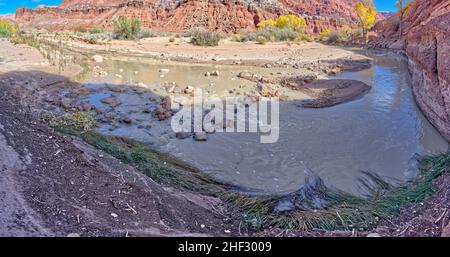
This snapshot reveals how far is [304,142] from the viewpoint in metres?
6.68

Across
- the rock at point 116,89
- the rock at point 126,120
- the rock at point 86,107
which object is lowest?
the rock at point 126,120

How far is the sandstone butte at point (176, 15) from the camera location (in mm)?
55522

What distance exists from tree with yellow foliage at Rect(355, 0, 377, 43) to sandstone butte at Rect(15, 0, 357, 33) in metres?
21.5

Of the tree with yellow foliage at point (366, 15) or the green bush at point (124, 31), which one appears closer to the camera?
the green bush at point (124, 31)

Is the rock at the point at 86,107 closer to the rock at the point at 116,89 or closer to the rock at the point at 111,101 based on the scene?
the rock at the point at 111,101

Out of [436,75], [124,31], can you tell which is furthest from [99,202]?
[124,31]

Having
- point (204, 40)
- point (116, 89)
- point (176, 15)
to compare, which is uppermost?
point (176, 15)

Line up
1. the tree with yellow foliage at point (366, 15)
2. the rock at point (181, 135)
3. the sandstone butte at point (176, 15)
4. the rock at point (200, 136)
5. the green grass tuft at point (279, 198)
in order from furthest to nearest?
1. the sandstone butte at point (176, 15)
2. the tree with yellow foliage at point (366, 15)
3. the rock at point (181, 135)
4. the rock at point (200, 136)
5. the green grass tuft at point (279, 198)

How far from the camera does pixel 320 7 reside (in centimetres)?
8238

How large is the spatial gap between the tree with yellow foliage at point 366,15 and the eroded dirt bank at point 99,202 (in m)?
32.6

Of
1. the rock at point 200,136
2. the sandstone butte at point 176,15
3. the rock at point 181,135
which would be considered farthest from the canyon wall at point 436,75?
the sandstone butte at point 176,15

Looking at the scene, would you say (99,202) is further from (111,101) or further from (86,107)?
(111,101)

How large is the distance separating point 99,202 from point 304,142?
14.4ft

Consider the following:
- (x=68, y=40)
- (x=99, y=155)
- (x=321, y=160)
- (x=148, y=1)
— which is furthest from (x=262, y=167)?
(x=148, y=1)
